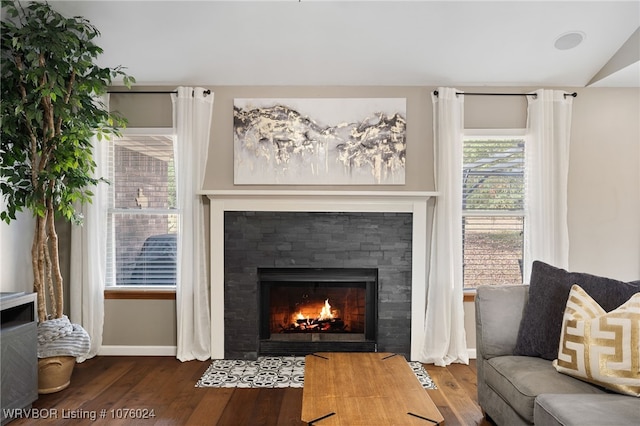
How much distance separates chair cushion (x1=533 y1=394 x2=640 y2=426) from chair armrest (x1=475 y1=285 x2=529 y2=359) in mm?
559

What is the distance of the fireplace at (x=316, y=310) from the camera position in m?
3.64

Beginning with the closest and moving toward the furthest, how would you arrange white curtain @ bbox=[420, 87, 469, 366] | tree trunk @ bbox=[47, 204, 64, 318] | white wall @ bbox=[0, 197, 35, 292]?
tree trunk @ bbox=[47, 204, 64, 318] < white wall @ bbox=[0, 197, 35, 292] < white curtain @ bbox=[420, 87, 469, 366]

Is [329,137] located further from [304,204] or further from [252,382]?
[252,382]

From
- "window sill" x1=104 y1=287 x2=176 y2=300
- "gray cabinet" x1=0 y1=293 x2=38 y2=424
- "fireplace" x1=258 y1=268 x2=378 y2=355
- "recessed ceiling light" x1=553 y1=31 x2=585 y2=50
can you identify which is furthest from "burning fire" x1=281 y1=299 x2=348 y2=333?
"recessed ceiling light" x1=553 y1=31 x2=585 y2=50

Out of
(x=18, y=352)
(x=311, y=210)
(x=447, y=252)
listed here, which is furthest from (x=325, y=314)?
(x=18, y=352)

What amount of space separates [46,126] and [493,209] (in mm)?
3540

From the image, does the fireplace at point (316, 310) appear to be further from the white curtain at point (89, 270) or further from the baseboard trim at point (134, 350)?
the white curtain at point (89, 270)

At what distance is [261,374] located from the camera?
3.25m

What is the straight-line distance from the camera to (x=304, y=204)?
11.7ft

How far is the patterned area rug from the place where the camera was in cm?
306

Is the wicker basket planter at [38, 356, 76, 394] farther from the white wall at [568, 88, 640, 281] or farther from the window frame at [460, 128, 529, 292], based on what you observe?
the white wall at [568, 88, 640, 281]

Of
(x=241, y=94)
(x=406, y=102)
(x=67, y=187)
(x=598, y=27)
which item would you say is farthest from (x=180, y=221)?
(x=598, y=27)

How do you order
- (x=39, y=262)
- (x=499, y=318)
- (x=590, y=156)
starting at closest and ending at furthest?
(x=499, y=318), (x=39, y=262), (x=590, y=156)

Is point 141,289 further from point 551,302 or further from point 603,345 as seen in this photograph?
point 603,345
